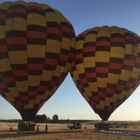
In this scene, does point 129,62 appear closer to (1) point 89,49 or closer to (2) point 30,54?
(1) point 89,49

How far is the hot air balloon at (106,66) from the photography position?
21344 mm

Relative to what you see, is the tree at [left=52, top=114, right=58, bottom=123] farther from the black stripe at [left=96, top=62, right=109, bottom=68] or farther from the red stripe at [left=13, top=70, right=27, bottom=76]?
the red stripe at [left=13, top=70, right=27, bottom=76]

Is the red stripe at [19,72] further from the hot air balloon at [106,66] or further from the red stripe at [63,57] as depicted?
the hot air balloon at [106,66]

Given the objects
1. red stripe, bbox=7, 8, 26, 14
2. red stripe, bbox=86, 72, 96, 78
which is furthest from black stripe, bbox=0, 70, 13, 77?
red stripe, bbox=86, 72, 96, 78

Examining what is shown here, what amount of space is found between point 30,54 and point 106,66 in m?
7.13

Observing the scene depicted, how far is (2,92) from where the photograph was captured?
18.6 m

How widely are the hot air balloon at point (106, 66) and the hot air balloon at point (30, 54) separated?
10.3 feet

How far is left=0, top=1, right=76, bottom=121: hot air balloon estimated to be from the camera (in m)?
17.3

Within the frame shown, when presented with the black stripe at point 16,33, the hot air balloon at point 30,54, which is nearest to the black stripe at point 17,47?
the hot air balloon at point 30,54

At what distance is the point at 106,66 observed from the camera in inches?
838

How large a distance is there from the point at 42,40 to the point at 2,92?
4.99 meters

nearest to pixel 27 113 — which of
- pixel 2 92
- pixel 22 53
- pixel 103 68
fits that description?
pixel 2 92

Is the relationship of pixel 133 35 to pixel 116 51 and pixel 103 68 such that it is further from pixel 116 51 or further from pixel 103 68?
pixel 103 68

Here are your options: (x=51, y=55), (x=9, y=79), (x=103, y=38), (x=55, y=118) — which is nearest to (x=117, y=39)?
(x=103, y=38)
